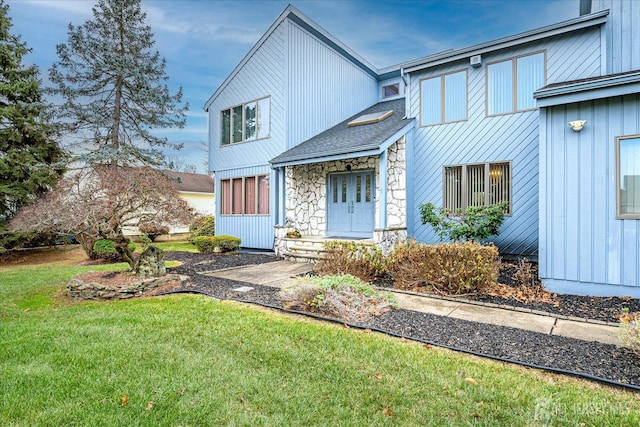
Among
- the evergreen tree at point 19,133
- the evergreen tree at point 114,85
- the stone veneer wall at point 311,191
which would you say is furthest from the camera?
the evergreen tree at point 114,85

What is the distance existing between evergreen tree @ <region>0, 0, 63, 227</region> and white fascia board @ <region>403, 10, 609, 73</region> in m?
12.5

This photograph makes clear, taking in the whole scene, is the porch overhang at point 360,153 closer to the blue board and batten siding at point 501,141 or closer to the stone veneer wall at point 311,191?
the blue board and batten siding at point 501,141

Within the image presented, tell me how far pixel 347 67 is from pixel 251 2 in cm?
452

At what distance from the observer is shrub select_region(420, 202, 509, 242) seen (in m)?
7.85

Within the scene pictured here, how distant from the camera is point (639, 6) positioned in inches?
295

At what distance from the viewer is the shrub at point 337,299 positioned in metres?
4.62

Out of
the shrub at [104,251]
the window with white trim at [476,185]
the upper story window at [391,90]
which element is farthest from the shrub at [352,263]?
the upper story window at [391,90]

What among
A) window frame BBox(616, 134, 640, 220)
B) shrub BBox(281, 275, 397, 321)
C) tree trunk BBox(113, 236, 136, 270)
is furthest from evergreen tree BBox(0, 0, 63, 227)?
window frame BBox(616, 134, 640, 220)

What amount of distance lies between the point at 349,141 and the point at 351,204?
216cm

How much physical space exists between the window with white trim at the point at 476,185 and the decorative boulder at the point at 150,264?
286 inches

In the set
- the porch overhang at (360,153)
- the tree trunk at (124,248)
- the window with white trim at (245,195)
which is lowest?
the tree trunk at (124,248)

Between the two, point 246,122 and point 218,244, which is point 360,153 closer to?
point 246,122

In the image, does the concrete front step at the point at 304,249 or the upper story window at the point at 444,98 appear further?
the concrete front step at the point at 304,249

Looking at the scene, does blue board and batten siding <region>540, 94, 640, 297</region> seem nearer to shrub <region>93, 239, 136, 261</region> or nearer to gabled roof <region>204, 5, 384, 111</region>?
gabled roof <region>204, 5, 384, 111</region>
